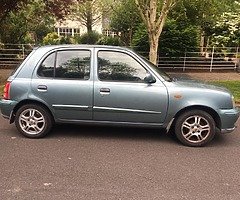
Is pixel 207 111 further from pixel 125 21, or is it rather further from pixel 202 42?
pixel 125 21

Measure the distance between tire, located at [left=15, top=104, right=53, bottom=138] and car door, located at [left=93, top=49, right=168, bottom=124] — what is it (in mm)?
823

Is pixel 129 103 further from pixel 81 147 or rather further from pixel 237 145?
pixel 237 145

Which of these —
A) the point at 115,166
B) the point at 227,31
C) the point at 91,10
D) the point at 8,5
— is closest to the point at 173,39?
the point at 227,31

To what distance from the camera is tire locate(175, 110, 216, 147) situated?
5.57 metres

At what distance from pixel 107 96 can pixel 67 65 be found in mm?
850

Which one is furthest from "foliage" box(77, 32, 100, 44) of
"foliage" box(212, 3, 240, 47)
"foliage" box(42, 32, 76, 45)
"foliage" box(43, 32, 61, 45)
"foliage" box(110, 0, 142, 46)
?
"foliage" box(212, 3, 240, 47)

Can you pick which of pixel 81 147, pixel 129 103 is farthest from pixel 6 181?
pixel 129 103

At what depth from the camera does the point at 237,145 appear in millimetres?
5777

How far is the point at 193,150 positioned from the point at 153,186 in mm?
1562

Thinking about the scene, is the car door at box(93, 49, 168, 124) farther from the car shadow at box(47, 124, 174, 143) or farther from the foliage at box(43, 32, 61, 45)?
the foliage at box(43, 32, 61, 45)

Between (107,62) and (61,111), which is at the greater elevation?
(107,62)

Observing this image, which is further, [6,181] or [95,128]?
[95,128]

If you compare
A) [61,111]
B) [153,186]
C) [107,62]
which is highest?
[107,62]

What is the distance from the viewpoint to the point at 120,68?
5668mm
